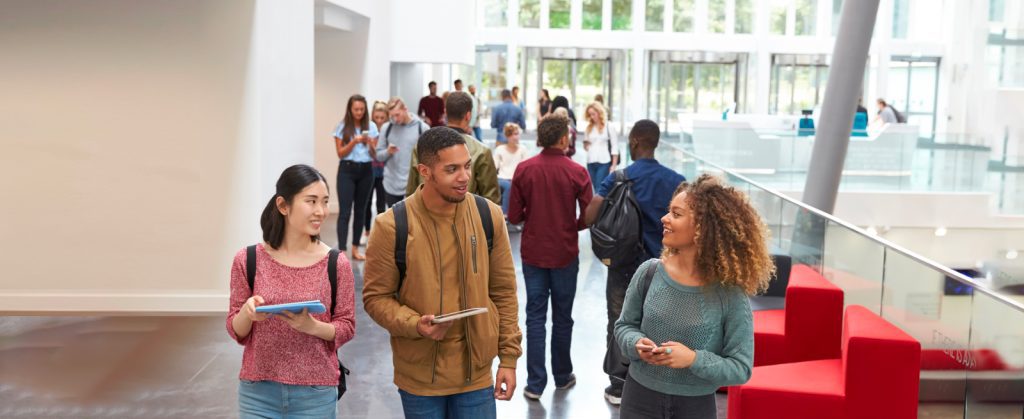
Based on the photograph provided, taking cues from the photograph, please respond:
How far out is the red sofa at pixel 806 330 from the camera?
7055 mm

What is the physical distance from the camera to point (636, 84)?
3834 centimetres

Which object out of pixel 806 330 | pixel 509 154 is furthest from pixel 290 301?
pixel 509 154

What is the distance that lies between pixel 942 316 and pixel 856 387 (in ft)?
2.39

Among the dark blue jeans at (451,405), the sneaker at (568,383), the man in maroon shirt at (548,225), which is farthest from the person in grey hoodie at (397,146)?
the dark blue jeans at (451,405)

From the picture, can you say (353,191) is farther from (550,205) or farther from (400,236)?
(400,236)

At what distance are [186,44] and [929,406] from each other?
22.5ft

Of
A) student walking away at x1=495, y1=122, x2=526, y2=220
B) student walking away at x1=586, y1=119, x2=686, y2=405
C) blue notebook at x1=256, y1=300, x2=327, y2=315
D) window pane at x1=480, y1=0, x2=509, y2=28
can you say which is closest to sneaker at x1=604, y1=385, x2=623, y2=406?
student walking away at x1=586, y1=119, x2=686, y2=405

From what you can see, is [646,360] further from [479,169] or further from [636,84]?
[636,84]

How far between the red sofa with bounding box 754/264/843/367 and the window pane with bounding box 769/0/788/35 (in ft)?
110

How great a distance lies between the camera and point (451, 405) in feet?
13.3

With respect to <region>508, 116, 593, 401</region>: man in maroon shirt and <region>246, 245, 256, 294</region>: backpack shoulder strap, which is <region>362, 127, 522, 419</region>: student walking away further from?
<region>508, 116, 593, 401</region>: man in maroon shirt

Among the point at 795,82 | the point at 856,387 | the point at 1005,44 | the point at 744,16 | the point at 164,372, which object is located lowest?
the point at 164,372

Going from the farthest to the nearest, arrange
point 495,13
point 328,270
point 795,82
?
point 795,82 → point 495,13 → point 328,270

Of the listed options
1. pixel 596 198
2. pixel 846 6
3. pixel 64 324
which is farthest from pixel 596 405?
pixel 846 6
